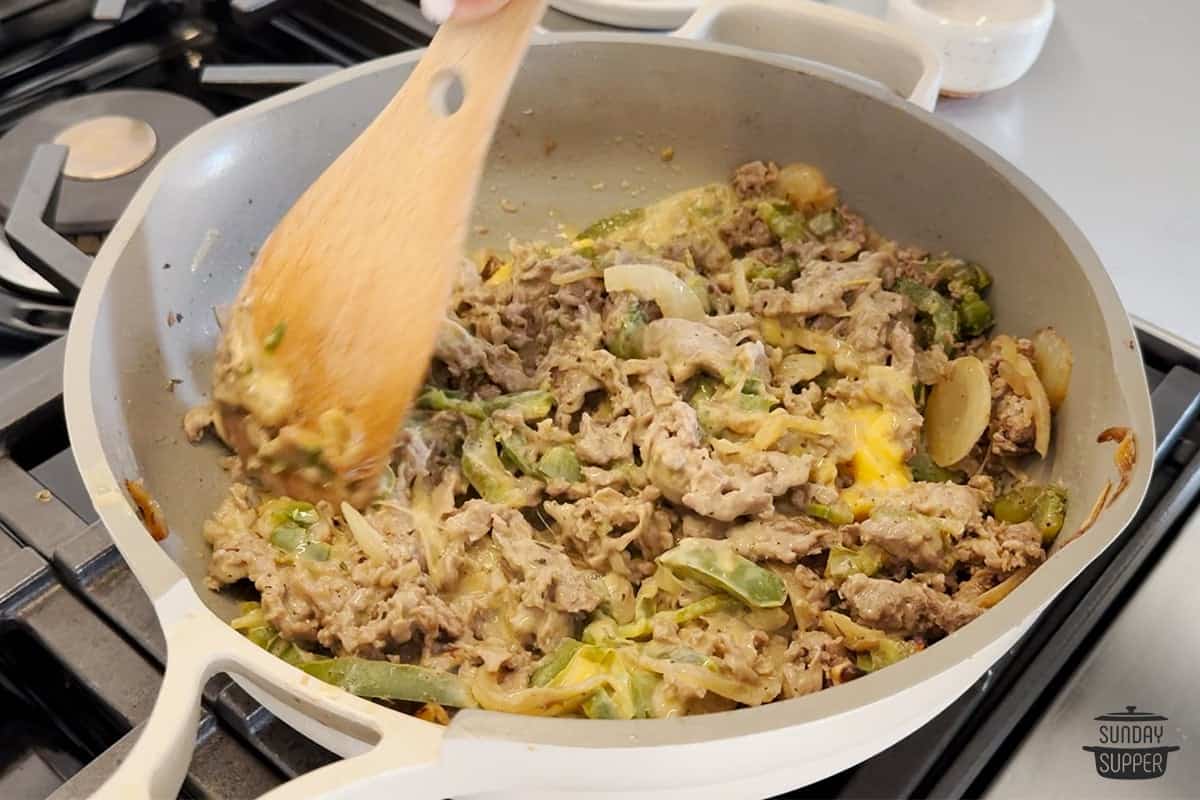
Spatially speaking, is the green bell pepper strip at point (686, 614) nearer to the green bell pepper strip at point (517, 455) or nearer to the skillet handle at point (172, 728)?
the green bell pepper strip at point (517, 455)

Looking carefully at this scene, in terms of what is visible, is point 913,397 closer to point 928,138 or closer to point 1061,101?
point 928,138

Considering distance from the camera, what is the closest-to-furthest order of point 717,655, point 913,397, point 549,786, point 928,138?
point 549,786, point 717,655, point 913,397, point 928,138

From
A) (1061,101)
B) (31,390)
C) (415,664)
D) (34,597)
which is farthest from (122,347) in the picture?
(1061,101)

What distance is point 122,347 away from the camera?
4.04ft

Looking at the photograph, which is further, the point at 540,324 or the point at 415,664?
the point at 540,324

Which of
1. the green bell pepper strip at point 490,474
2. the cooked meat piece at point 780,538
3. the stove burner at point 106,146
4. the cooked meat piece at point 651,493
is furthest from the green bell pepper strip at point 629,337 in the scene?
the stove burner at point 106,146

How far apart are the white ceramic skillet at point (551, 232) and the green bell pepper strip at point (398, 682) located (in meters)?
0.09

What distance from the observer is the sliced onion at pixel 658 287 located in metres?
1.44

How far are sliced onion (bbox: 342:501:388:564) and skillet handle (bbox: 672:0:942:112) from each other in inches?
34.5

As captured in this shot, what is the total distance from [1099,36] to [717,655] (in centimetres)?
171

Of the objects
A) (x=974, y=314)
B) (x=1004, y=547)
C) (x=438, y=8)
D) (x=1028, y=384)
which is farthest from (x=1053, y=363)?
(x=438, y=8)

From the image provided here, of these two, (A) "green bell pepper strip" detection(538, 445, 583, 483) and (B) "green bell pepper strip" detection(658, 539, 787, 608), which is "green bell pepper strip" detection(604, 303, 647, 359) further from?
(B) "green bell pepper strip" detection(658, 539, 787, 608)

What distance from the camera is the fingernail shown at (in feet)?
4.07

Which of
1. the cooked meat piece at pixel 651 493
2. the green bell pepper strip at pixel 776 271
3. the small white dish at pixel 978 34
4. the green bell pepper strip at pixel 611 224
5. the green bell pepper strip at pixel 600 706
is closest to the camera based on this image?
the green bell pepper strip at pixel 600 706
